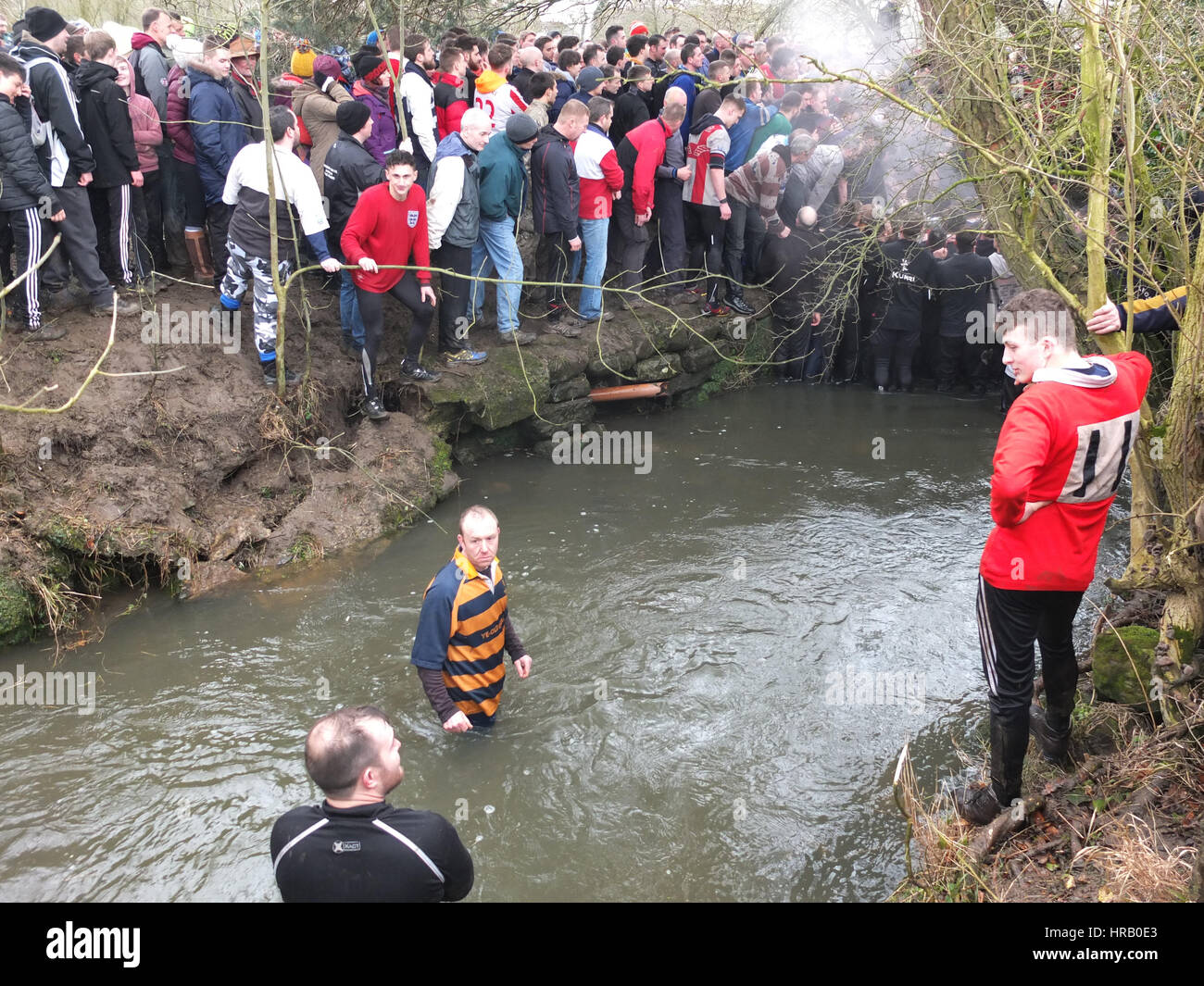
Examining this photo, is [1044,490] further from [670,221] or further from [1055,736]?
[670,221]

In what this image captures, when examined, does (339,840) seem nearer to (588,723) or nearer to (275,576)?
(588,723)

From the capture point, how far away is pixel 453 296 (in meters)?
9.44

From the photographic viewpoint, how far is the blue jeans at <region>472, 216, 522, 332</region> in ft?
31.1

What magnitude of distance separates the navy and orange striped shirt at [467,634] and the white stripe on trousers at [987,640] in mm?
2368

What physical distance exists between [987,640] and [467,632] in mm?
Answer: 2541

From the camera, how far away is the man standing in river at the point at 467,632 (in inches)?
191

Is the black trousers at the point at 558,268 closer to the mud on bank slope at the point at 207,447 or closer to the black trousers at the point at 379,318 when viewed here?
the mud on bank slope at the point at 207,447

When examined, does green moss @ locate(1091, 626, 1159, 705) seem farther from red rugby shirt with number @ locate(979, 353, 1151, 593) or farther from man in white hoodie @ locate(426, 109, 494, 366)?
man in white hoodie @ locate(426, 109, 494, 366)

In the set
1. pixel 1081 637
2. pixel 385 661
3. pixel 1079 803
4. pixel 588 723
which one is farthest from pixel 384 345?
pixel 1079 803

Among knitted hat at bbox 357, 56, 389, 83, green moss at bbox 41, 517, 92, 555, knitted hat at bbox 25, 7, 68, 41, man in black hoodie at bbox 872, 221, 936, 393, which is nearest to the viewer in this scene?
green moss at bbox 41, 517, 92, 555

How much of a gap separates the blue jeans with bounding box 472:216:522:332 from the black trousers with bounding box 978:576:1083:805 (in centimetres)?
625

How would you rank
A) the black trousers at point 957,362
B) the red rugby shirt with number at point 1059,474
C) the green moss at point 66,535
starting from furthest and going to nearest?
1. the black trousers at point 957,362
2. the green moss at point 66,535
3. the red rugby shirt with number at point 1059,474

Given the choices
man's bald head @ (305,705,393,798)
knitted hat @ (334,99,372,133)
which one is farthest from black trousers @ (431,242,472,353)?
man's bald head @ (305,705,393,798)

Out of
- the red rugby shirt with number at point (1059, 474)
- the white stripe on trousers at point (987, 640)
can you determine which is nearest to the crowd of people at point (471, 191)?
the red rugby shirt with number at point (1059, 474)
